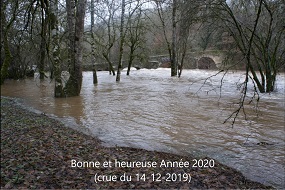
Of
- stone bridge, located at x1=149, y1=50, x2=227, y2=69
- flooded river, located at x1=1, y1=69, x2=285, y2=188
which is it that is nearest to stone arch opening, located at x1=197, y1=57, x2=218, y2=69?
stone bridge, located at x1=149, y1=50, x2=227, y2=69

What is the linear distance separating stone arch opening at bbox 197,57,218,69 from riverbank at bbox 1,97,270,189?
110ft

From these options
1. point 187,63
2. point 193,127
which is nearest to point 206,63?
point 187,63

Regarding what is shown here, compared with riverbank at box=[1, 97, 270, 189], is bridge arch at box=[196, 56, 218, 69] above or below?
above

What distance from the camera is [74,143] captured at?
515 centimetres

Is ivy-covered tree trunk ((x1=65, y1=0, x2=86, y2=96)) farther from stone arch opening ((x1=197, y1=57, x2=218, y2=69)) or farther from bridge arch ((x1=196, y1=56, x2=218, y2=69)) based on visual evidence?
stone arch opening ((x1=197, y1=57, x2=218, y2=69))

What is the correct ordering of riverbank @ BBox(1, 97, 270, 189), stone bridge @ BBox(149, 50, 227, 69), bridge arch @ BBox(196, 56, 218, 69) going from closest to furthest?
1. riverbank @ BBox(1, 97, 270, 189)
2. stone bridge @ BBox(149, 50, 227, 69)
3. bridge arch @ BBox(196, 56, 218, 69)

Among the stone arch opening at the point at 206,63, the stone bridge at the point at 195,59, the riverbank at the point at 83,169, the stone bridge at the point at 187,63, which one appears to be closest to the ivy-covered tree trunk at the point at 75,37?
the riverbank at the point at 83,169

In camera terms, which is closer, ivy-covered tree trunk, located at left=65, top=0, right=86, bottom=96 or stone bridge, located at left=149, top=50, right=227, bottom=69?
ivy-covered tree trunk, located at left=65, top=0, right=86, bottom=96

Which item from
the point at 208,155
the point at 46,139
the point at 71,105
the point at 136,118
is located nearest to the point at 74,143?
the point at 46,139

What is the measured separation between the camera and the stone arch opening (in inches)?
1467

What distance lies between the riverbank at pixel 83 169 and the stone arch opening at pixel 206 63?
33.6 m

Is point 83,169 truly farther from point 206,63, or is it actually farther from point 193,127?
point 206,63

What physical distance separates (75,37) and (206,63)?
1153 inches

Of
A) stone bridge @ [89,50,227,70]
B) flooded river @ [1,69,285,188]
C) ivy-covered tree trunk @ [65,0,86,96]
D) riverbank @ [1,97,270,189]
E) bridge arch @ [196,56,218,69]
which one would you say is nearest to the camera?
riverbank @ [1,97,270,189]
